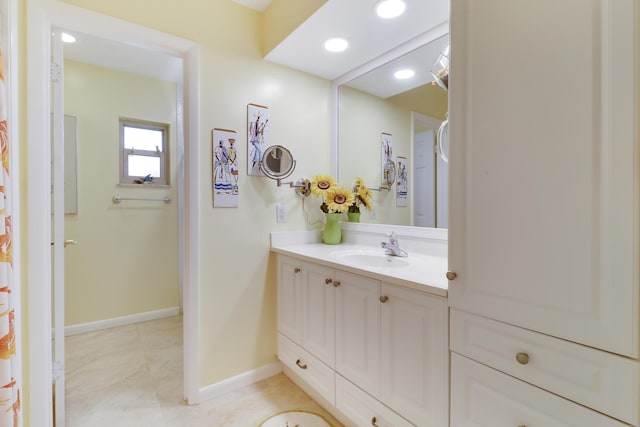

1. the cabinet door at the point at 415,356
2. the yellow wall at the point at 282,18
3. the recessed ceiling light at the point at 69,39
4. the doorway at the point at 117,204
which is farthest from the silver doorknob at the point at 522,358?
the recessed ceiling light at the point at 69,39

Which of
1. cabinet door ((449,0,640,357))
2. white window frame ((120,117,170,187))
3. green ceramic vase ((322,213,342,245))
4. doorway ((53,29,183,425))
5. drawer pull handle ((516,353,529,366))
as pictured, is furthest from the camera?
white window frame ((120,117,170,187))

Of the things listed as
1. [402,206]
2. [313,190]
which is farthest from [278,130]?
[402,206]

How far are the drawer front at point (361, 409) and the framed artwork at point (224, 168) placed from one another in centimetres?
121

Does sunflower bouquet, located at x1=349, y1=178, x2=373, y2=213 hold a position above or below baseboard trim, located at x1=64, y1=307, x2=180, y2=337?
above

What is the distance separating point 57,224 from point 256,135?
3.85 feet

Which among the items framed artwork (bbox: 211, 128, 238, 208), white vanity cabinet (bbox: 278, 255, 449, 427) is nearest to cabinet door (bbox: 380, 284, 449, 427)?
white vanity cabinet (bbox: 278, 255, 449, 427)

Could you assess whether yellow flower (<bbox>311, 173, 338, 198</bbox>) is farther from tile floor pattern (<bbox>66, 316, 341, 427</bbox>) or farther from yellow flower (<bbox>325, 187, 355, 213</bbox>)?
tile floor pattern (<bbox>66, 316, 341, 427</bbox>)

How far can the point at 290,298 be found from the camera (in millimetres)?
1915

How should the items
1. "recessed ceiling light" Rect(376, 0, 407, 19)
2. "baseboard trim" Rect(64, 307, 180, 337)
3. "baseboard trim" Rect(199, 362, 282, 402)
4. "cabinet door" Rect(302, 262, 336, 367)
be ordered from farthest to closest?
"baseboard trim" Rect(64, 307, 180, 337), "baseboard trim" Rect(199, 362, 282, 402), "cabinet door" Rect(302, 262, 336, 367), "recessed ceiling light" Rect(376, 0, 407, 19)

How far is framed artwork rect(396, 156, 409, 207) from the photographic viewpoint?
6.43 feet

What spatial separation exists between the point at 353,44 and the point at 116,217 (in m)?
2.65

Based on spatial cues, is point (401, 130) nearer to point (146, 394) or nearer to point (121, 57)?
point (146, 394)

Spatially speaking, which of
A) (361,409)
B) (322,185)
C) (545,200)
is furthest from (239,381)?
(545,200)

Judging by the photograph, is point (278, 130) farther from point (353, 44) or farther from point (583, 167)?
point (583, 167)
